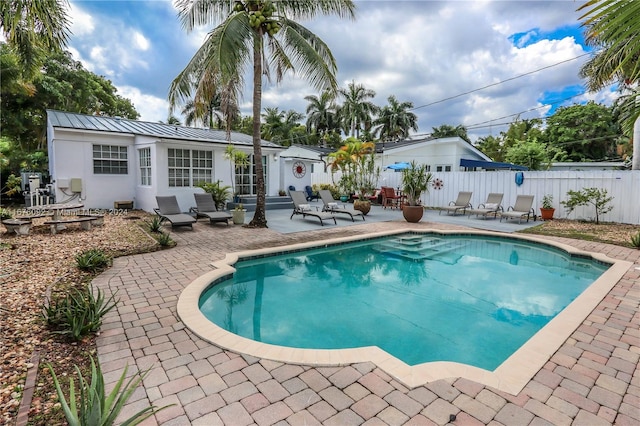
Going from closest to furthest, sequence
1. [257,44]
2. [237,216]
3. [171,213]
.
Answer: [257,44] < [171,213] < [237,216]

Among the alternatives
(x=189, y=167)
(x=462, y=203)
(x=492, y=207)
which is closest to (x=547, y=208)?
(x=492, y=207)

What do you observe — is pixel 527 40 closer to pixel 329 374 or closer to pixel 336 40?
pixel 336 40

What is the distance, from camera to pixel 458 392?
9.42 ft

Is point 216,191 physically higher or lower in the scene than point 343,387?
higher

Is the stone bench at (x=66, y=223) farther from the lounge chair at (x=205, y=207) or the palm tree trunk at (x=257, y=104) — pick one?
the palm tree trunk at (x=257, y=104)

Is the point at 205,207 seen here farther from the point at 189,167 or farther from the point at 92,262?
the point at 92,262

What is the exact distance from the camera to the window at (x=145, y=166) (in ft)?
45.6

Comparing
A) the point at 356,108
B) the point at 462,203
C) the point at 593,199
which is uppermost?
the point at 356,108

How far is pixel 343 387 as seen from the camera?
2.93 metres

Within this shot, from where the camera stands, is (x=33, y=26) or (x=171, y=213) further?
(x=171, y=213)

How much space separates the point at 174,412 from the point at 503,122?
33.2 metres

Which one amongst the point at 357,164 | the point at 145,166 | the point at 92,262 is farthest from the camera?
the point at 357,164

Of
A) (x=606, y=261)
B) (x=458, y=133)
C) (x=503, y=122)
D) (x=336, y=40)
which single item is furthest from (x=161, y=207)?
(x=458, y=133)

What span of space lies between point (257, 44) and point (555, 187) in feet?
42.6
